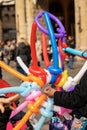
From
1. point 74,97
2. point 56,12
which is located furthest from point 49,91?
point 56,12

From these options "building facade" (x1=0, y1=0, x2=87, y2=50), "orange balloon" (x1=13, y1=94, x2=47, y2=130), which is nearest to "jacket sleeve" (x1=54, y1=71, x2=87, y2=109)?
"orange balloon" (x1=13, y1=94, x2=47, y2=130)

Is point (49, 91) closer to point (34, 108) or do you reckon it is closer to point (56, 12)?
point (34, 108)

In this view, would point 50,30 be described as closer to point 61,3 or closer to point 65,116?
point 65,116

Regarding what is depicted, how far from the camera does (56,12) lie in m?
32.6

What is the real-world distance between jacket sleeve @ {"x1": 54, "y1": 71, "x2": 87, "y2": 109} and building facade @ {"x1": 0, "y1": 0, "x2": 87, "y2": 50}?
20.2m

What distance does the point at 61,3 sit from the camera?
3244cm

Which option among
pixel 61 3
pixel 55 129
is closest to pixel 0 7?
pixel 61 3

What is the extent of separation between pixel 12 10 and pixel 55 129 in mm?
30084

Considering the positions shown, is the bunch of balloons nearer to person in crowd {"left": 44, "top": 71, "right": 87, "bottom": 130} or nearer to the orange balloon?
the orange balloon

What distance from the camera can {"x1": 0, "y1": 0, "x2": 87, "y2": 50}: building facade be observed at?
24.2m

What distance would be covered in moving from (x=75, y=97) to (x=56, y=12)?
2922 centimetres

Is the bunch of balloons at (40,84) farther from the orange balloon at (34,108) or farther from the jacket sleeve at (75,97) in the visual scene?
the jacket sleeve at (75,97)

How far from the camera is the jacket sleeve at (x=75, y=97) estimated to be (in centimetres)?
356

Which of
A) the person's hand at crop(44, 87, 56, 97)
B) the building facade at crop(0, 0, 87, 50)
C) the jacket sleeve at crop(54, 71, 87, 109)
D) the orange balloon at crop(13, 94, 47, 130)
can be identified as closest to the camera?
the jacket sleeve at crop(54, 71, 87, 109)
